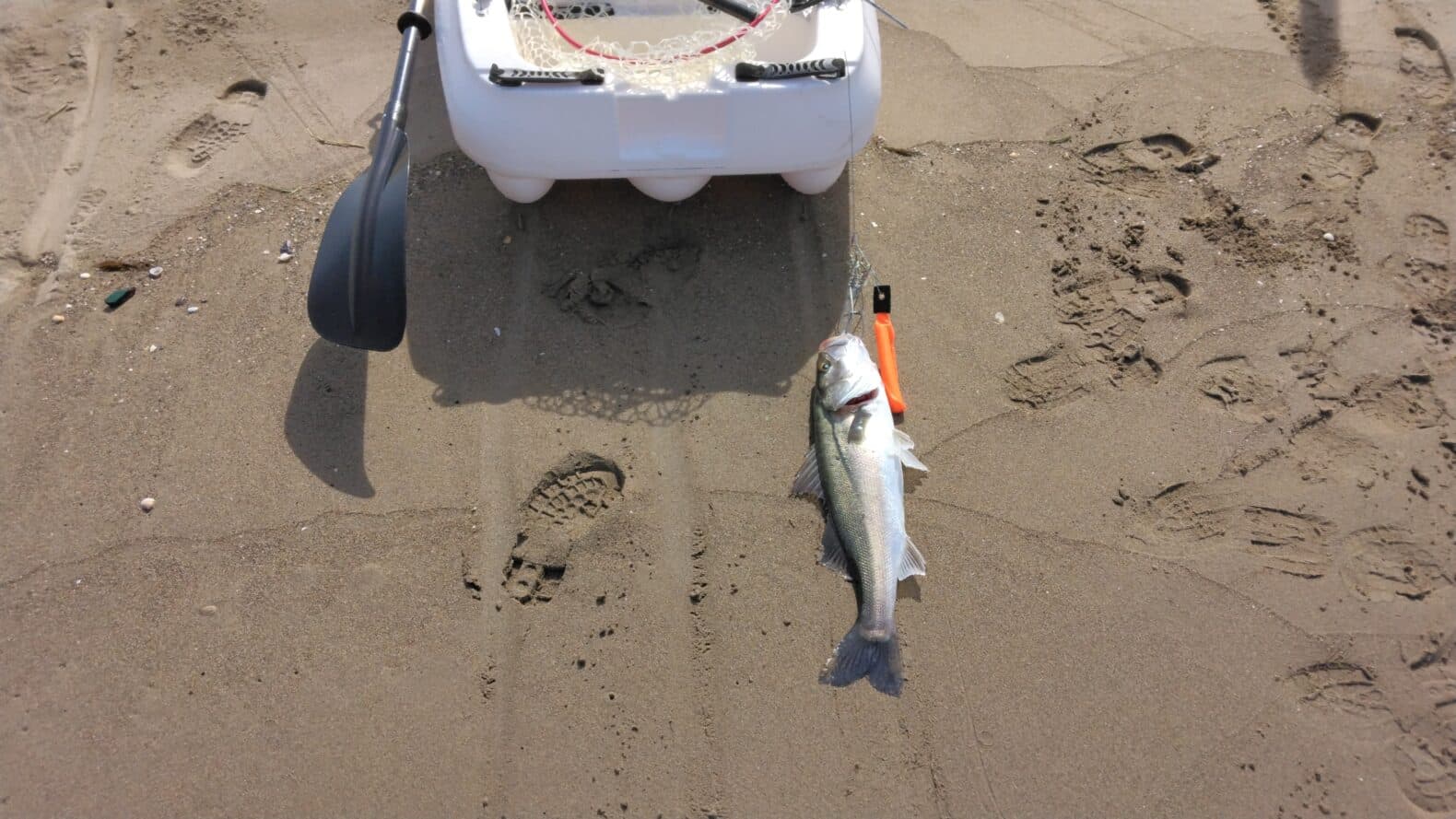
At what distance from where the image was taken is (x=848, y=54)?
11.2 ft

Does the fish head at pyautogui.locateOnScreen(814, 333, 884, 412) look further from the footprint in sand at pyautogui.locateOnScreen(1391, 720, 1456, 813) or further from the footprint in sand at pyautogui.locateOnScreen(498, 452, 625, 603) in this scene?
the footprint in sand at pyautogui.locateOnScreen(1391, 720, 1456, 813)

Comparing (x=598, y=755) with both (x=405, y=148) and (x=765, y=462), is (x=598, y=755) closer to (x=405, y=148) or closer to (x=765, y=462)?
(x=765, y=462)

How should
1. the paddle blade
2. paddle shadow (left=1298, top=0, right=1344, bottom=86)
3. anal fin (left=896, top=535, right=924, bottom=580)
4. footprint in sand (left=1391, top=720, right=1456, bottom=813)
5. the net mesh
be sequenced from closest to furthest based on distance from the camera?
footprint in sand (left=1391, top=720, right=1456, bottom=813)
anal fin (left=896, top=535, right=924, bottom=580)
the net mesh
the paddle blade
paddle shadow (left=1298, top=0, right=1344, bottom=86)

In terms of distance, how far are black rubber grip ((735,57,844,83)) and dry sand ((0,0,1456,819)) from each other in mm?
861

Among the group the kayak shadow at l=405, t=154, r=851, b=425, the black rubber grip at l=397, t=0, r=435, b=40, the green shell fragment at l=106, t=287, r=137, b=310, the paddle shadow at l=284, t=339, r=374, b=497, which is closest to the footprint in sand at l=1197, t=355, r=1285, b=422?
the kayak shadow at l=405, t=154, r=851, b=425

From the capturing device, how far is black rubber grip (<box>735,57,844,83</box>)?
3.28 metres

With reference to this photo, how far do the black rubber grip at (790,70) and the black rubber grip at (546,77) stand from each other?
0.57 m

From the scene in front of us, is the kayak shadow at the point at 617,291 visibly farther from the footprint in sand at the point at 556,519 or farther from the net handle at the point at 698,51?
the net handle at the point at 698,51

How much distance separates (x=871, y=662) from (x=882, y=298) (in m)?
1.56

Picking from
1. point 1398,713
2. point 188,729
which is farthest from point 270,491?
point 1398,713

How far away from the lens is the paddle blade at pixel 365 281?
3.52m

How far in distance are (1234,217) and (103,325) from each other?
546cm

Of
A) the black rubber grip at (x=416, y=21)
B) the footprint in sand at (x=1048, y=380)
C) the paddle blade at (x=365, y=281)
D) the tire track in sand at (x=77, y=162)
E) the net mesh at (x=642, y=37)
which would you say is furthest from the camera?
the tire track in sand at (x=77, y=162)

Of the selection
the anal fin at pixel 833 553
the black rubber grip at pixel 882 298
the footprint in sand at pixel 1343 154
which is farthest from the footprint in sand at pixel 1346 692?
the footprint in sand at pixel 1343 154
